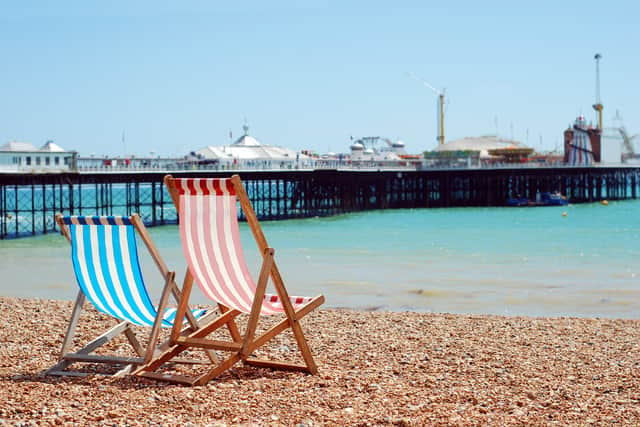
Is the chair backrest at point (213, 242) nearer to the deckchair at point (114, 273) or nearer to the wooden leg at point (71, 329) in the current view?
the deckchair at point (114, 273)

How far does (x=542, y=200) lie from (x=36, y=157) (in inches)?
1292

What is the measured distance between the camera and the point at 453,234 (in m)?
32.3

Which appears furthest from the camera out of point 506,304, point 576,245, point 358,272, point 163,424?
point 576,245

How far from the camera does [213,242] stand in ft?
17.6

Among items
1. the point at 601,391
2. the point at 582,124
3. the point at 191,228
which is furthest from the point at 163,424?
the point at 582,124

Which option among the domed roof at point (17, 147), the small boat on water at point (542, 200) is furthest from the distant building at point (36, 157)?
the small boat on water at point (542, 200)

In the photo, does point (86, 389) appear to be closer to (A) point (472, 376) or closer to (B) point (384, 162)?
(A) point (472, 376)

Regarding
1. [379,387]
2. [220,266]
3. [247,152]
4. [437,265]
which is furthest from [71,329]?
[247,152]

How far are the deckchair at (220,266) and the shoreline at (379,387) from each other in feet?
0.62

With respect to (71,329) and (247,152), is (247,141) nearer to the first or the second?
(247,152)

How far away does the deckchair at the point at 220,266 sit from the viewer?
5.25 meters

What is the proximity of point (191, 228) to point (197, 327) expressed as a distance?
714 millimetres

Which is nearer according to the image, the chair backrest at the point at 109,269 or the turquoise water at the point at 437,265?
the chair backrest at the point at 109,269

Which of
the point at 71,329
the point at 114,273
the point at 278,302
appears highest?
the point at 114,273
